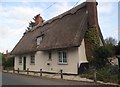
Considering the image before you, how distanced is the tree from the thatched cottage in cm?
177

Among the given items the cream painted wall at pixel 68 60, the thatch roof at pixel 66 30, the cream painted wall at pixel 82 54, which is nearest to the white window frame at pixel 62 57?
the cream painted wall at pixel 68 60

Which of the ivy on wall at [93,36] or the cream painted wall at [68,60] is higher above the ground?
the ivy on wall at [93,36]

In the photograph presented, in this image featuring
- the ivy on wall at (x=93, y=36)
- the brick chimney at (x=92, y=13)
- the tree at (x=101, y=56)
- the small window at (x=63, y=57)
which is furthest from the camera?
the small window at (x=63, y=57)

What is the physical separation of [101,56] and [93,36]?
3.22 meters

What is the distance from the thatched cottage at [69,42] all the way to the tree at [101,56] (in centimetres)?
177

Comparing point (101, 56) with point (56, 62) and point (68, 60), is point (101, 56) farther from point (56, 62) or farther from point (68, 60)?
point (56, 62)

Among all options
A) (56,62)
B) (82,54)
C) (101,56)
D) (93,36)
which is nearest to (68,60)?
(82,54)

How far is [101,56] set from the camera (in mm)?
21234

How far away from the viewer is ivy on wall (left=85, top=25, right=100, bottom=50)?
23.8 metres

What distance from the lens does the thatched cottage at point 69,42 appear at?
2329 centimetres

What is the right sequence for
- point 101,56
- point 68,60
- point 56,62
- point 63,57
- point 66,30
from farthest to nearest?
point 56,62 → point 66,30 → point 63,57 → point 68,60 → point 101,56

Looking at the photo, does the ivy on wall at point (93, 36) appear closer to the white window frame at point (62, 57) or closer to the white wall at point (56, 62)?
the white wall at point (56, 62)

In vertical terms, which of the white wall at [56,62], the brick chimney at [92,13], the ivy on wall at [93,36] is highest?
the brick chimney at [92,13]

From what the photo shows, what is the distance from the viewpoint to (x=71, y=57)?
78.3 ft
